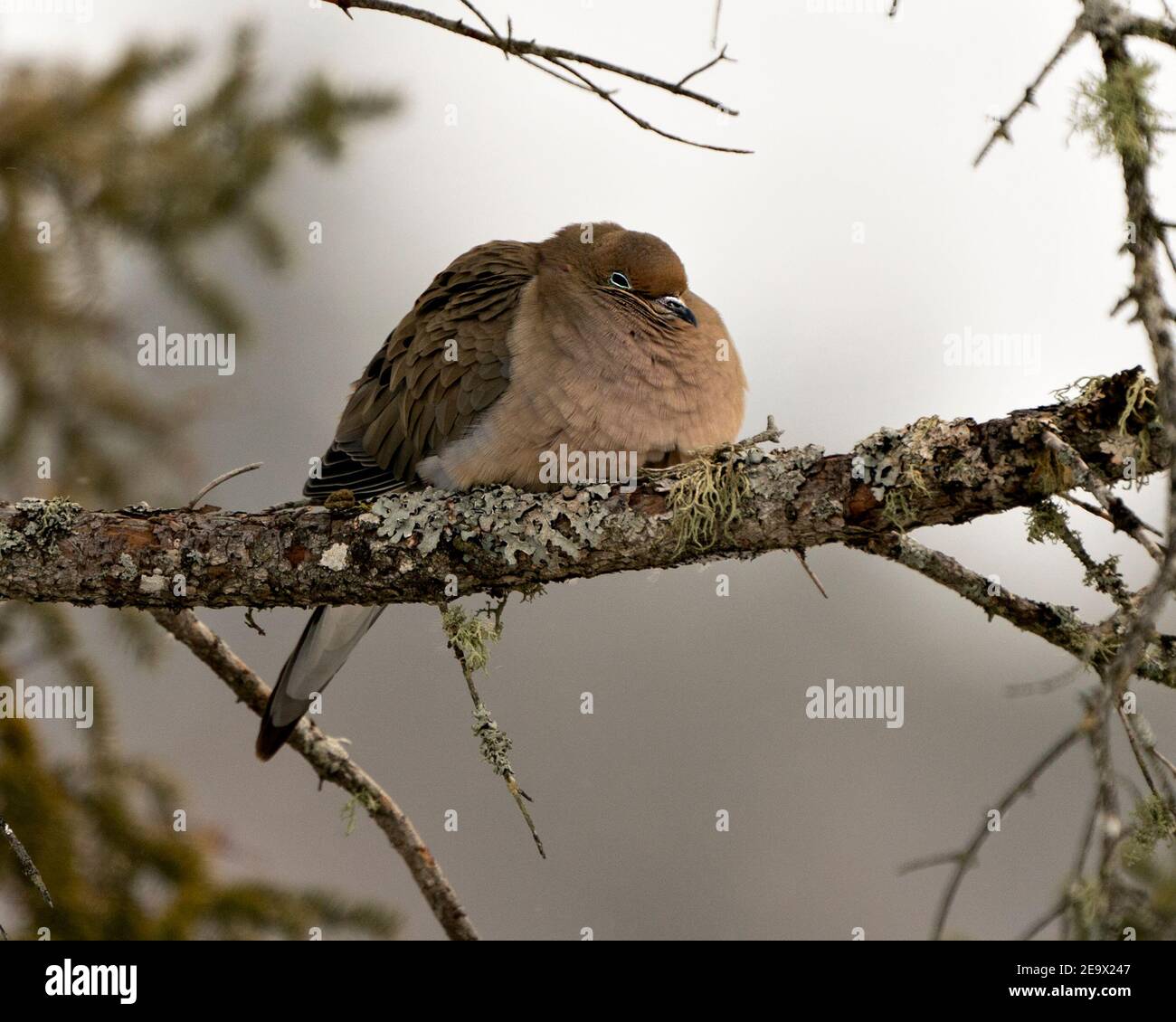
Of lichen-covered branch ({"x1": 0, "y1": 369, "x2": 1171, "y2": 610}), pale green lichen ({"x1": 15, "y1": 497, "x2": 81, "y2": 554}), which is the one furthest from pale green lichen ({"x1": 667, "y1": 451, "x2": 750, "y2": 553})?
pale green lichen ({"x1": 15, "y1": 497, "x2": 81, "y2": 554})

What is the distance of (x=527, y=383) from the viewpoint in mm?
3361

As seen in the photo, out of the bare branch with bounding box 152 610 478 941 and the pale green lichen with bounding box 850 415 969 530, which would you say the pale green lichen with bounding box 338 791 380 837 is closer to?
the bare branch with bounding box 152 610 478 941

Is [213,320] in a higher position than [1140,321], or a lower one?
higher

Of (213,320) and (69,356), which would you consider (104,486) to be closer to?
(69,356)

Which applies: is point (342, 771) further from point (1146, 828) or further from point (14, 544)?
point (1146, 828)

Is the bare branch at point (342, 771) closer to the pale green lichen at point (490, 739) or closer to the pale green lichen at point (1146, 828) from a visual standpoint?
the pale green lichen at point (490, 739)

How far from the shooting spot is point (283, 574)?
2.82 meters

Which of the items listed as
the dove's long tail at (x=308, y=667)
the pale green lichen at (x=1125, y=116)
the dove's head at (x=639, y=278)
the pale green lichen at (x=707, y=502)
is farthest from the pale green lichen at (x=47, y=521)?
the pale green lichen at (x=1125, y=116)

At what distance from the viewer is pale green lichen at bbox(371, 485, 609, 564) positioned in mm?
2682

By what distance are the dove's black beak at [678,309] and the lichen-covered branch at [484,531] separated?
0.87 meters

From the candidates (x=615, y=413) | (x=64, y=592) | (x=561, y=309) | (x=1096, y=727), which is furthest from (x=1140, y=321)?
(x=64, y=592)

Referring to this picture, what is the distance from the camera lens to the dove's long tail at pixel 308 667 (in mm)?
3430

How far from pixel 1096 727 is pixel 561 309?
2.54m
